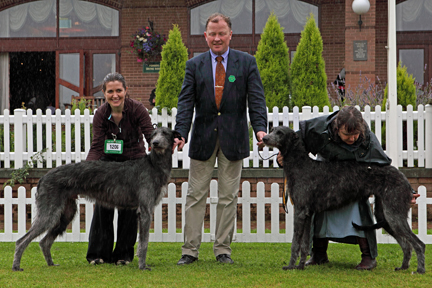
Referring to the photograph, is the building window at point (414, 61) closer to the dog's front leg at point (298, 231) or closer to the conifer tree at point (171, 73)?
the conifer tree at point (171, 73)

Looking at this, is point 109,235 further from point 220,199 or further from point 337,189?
point 337,189

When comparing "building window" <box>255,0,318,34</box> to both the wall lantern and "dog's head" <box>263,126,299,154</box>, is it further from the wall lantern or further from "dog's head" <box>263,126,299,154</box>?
"dog's head" <box>263,126,299,154</box>

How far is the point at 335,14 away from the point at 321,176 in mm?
11037

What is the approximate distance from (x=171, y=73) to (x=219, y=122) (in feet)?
18.9

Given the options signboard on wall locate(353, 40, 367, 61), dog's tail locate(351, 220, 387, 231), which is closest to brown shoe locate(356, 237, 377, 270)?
dog's tail locate(351, 220, 387, 231)

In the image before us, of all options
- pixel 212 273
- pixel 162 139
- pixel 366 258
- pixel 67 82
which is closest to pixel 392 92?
pixel 366 258

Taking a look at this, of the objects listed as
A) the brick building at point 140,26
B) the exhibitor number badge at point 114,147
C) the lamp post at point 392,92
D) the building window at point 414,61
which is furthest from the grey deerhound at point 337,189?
the building window at point 414,61

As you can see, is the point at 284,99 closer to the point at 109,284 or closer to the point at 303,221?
the point at 303,221

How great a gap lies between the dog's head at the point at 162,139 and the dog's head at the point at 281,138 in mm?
922

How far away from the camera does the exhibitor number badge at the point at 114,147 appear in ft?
17.9

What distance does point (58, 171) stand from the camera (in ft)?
17.0

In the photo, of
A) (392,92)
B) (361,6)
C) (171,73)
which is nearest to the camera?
(392,92)

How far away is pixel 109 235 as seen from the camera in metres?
5.57

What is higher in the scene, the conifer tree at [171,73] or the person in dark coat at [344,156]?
the conifer tree at [171,73]
